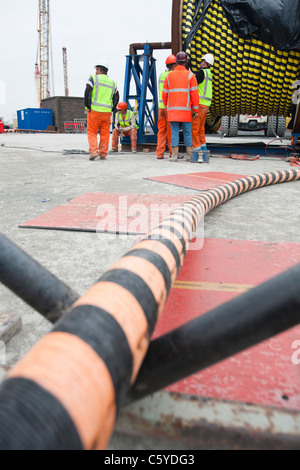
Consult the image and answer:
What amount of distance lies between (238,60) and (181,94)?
1327mm

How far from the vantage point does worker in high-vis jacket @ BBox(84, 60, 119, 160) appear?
6207mm

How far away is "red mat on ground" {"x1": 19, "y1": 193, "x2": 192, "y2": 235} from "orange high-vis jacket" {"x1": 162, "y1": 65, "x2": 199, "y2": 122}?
12.4 ft

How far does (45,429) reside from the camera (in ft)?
1.47

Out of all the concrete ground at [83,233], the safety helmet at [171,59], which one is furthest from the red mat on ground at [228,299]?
the safety helmet at [171,59]

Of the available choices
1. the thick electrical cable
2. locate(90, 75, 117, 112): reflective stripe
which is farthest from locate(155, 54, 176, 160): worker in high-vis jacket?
the thick electrical cable

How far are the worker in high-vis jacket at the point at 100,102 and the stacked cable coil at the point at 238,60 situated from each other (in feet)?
→ 5.59

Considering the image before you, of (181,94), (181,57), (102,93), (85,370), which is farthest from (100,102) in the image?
(85,370)

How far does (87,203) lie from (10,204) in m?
0.65

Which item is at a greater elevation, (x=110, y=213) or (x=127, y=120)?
(x=127, y=120)

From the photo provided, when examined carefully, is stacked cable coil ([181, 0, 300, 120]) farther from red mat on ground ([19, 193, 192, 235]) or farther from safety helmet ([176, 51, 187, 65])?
red mat on ground ([19, 193, 192, 235])

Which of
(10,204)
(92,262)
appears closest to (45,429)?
(92,262)

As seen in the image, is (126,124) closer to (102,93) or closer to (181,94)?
(102,93)

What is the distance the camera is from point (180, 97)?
6227mm
